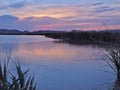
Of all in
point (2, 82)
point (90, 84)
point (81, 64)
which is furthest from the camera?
point (81, 64)

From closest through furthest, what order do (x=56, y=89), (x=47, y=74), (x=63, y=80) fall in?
(x=56, y=89) → (x=63, y=80) → (x=47, y=74)

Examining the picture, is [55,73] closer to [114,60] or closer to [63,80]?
[63,80]

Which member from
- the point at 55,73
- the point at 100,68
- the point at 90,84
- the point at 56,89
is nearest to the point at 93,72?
Answer: the point at 100,68

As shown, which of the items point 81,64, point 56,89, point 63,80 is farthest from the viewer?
point 81,64

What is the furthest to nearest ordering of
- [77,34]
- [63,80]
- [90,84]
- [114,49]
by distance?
[77,34]
[63,80]
[90,84]
[114,49]

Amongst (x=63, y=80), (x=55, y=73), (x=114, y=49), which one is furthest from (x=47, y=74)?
(x=114, y=49)

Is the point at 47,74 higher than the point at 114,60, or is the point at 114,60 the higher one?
the point at 114,60

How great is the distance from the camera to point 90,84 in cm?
693

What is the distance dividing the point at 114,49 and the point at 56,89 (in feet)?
5.22

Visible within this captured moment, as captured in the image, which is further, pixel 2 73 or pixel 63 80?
pixel 63 80

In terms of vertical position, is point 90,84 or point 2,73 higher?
point 2,73

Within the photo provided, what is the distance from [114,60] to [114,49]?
29cm

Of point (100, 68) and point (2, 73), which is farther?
point (100, 68)

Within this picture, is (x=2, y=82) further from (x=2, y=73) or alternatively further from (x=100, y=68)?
(x=100, y=68)
